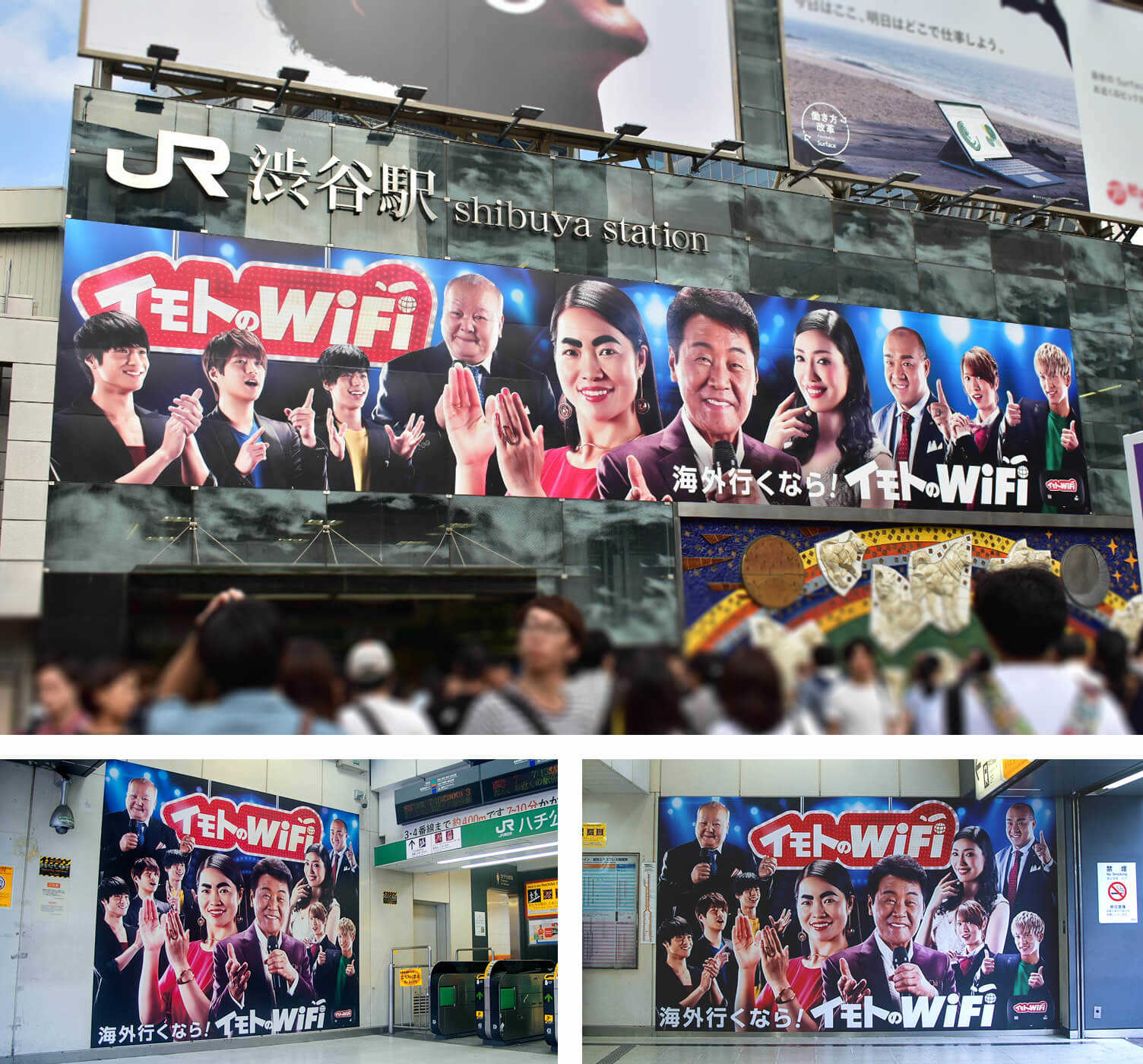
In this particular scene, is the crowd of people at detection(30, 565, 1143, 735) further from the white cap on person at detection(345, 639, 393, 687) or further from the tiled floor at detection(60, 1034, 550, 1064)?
the tiled floor at detection(60, 1034, 550, 1064)

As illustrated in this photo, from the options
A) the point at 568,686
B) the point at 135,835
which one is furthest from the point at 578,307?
the point at 568,686

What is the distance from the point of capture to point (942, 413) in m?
14.2

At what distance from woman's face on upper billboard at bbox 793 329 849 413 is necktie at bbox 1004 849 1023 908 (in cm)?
527

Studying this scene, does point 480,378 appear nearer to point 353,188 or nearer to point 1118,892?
point 353,188

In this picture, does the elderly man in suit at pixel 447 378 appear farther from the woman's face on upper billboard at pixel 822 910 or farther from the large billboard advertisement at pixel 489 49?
the woman's face on upper billboard at pixel 822 910

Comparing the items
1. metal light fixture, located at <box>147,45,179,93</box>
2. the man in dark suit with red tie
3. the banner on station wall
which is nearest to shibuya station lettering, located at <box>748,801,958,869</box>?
the man in dark suit with red tie

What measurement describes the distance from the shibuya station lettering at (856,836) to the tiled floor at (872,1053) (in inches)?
69.1

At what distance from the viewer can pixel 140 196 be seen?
11.9m

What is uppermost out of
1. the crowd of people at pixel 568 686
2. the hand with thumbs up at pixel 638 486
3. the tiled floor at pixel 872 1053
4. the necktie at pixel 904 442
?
the necktie at pixel 904 442

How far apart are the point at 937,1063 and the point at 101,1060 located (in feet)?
22.4

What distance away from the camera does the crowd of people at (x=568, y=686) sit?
262 cm

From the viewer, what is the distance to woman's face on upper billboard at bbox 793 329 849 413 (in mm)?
13773

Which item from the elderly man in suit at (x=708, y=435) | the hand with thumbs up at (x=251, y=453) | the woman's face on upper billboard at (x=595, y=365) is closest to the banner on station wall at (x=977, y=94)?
the elderly man in suit at (x=708, y=435)

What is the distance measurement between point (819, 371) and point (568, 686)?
11804 mm
